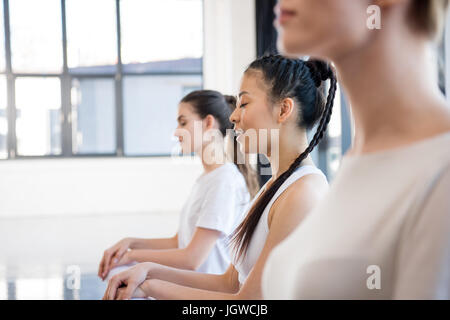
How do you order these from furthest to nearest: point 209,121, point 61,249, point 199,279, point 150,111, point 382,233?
point 150,111 < point 61,249 < point 209,121 < point 199,279 < point 382,233

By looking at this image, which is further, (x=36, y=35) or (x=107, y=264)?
(x=36, y=35)

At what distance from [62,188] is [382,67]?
7.41 meters

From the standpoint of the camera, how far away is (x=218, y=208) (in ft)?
5.71

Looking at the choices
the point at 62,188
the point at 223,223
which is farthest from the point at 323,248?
the point at 62,188

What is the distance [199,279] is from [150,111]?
6543 millimetres

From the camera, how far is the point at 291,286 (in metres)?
0.45

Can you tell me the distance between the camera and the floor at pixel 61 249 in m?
3.54

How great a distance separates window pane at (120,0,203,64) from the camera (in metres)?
7.66

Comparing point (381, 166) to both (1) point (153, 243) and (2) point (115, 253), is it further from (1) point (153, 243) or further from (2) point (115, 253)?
(1) point (153, 243)

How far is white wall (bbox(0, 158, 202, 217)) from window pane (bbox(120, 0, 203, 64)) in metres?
1.52

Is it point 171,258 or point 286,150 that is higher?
point 286,150

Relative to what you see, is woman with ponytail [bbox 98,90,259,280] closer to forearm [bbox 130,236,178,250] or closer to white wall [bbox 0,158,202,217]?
forearm [bbox 130,236,178,250]

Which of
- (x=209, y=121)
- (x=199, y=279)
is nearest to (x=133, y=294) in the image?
(x=199, y=279)

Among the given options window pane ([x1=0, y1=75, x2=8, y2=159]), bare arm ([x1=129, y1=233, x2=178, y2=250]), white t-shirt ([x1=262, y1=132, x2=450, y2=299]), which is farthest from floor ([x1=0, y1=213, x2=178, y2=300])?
white t-shirt ([x1=262, y1=132, x2=450, y2=299])
